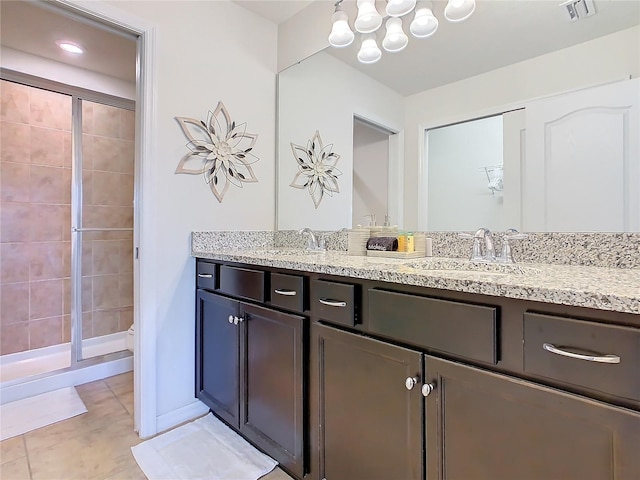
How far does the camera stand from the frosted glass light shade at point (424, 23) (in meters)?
1.60

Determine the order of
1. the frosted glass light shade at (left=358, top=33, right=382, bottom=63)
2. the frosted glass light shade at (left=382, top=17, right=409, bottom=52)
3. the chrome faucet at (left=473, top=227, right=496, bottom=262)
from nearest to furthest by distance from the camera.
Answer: the chrome faucet at (left=473, top=227, right=496, bottom=262)
the frosted glass light shade at (left=382, top=17, right=409, bottom=52)
the frosted glass light shade at (left=358, top=33, right=382, bottom=63)

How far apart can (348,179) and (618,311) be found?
4.95 ft

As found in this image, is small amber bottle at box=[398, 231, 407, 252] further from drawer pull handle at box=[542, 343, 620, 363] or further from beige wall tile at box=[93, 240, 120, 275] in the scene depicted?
beige wall tile at box=[93, 240, 120, 275]

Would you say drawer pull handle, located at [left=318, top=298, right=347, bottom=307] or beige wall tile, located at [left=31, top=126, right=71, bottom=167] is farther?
beige wall tile, located at [left=31, top=126, right=71, bottom=167]

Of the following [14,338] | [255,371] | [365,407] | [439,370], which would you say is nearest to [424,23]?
[439,370]

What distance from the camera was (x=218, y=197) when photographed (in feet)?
6.55

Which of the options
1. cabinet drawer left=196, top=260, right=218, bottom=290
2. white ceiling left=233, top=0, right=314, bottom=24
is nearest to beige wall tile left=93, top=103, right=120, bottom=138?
white ceiling left=233, top=0, right=314, bottom=24

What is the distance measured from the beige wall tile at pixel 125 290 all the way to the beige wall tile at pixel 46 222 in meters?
0.59

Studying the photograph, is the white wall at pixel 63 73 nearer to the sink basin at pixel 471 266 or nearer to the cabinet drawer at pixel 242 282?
the cabinet drawer at pixel 242 282

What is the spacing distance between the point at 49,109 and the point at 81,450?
2.54 m

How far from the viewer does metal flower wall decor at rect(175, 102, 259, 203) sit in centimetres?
187

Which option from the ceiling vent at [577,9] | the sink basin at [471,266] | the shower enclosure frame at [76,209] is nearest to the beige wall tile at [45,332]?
the shower enclosure frame at [76,209]

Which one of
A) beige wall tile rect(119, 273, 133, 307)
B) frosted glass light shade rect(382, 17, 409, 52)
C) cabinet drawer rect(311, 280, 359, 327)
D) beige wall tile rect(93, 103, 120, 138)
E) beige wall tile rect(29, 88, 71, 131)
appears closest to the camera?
cabinet drawer rect(311, 280, 359, 327)

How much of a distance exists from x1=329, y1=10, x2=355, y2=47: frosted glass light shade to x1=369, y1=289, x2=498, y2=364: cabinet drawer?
→ 148cm
